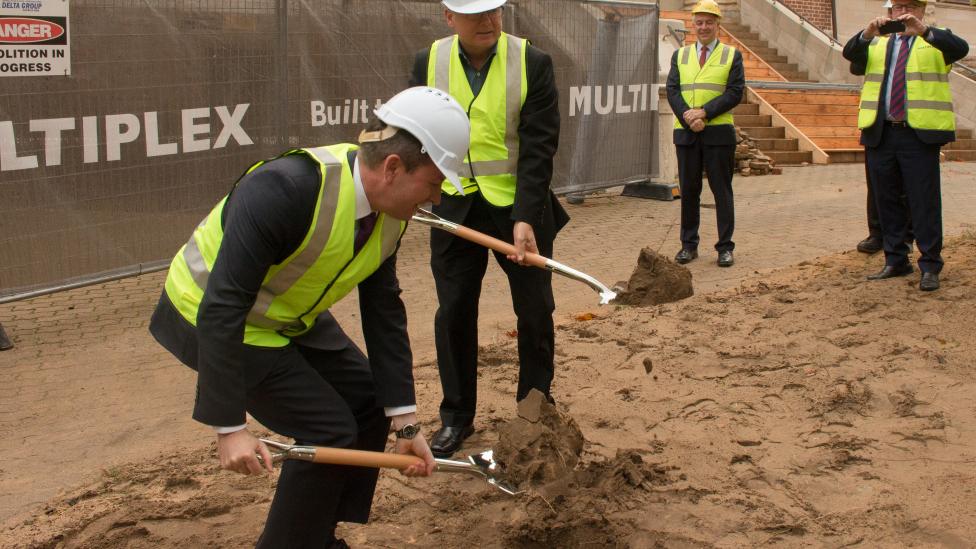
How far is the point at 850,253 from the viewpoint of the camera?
894cm

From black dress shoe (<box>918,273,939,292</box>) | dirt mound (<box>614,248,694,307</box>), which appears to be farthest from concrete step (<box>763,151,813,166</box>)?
dirt mound (<box>614,248,694,307</box>)

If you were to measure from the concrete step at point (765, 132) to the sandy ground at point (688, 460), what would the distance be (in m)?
9.86

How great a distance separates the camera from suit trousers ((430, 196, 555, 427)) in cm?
493

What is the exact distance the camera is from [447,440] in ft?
16.6

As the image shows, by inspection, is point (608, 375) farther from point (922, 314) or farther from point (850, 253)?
point (850, 253)

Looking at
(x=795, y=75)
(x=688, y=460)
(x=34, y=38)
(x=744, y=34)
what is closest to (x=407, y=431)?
(x=688, y=460)

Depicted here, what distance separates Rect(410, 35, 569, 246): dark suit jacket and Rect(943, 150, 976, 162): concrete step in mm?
15148

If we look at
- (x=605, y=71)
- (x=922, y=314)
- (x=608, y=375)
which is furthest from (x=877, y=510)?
(x=605, y=71)

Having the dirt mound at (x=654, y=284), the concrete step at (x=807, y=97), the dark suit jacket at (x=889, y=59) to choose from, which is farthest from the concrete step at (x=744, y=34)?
the dirt mound at (x=654, y=284)

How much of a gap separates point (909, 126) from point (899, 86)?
306 millimetres

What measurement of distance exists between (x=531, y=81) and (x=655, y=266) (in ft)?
10.4

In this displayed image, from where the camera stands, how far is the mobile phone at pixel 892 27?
7.49 m

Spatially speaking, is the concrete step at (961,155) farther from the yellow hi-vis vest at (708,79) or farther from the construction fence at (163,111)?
the construction fence at (163,111)

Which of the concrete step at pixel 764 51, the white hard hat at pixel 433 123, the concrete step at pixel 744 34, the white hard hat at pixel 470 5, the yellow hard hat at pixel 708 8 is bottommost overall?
the concrete step at pixel 764 51
